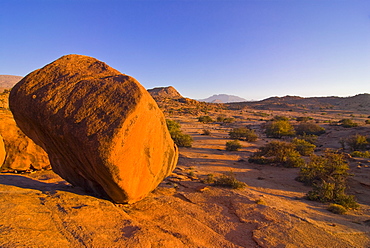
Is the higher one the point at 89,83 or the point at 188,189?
the point at 89,83

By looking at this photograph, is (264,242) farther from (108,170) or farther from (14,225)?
(14,225)

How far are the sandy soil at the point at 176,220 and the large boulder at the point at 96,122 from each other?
579 mm

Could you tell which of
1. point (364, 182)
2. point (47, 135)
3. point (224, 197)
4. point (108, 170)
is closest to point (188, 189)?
point (224, 197)

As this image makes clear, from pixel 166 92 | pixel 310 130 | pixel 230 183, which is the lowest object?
pixel 230 183

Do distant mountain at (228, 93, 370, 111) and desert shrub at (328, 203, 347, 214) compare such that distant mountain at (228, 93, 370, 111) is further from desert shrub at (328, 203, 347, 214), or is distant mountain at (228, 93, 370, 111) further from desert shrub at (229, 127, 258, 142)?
desert shrub at (328, 203, 347, 214)

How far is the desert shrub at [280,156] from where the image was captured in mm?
10531

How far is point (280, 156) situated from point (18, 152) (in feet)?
36.6

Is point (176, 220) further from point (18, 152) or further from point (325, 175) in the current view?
point (325, 175)

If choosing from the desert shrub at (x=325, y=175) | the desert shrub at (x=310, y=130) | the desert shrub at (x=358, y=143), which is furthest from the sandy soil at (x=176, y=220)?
Answer: the desert shrub at (x=310, y=130)

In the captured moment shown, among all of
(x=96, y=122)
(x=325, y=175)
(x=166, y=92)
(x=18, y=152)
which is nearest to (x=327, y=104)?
(x=166, y=92)

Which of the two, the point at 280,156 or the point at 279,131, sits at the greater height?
the point at 279,131

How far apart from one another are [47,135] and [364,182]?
1007 centimetres

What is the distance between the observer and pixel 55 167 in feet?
16.4

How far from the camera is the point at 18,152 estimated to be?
23.9 ft
